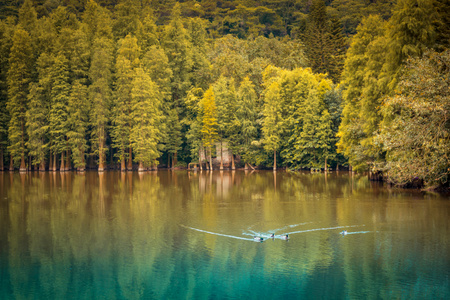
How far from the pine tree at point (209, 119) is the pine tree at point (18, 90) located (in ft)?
89.2

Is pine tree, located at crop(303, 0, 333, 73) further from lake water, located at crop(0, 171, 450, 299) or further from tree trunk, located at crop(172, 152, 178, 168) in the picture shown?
lake water, located at crop(0, 171, 450, 299)

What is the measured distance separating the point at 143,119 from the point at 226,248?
5366 centimetres

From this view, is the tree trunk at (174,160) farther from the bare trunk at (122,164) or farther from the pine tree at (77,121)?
the pine tree at (77,121)

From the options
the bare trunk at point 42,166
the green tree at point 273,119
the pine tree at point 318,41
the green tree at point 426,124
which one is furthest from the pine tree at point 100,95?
the green tree at point 426,124

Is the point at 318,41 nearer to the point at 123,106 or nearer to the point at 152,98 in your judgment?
the point at 152,98

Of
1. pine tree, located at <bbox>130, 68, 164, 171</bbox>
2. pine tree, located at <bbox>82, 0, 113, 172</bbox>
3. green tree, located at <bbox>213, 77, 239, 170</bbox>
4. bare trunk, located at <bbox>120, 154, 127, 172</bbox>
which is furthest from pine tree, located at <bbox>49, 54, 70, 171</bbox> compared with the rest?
green tree, located at <bbox>213, 77, 239, 170</bbox>

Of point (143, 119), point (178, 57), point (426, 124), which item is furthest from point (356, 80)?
point (178, 57)

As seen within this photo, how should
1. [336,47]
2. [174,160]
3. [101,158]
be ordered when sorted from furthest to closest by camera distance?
[336,47]
[174,160]
[101,158]

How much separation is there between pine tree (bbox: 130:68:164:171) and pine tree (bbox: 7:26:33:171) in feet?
54.5

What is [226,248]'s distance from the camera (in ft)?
75.4

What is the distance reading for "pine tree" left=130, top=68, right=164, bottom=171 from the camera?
7375cm

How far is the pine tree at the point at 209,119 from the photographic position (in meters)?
79.6

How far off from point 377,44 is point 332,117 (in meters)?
25.9

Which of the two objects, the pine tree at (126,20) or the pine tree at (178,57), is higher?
the pine tree at (126,20)
